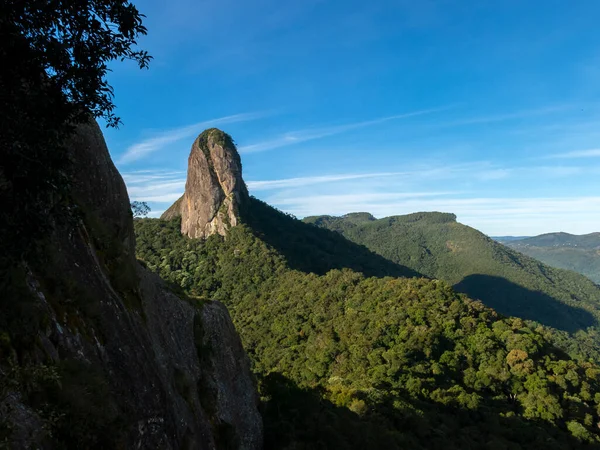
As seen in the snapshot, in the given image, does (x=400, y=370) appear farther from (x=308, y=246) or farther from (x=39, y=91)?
(x=308, y=246)

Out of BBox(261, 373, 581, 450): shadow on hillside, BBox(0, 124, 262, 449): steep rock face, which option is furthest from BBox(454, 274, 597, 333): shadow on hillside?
BBox(0, 124, 262, 449): steep rock face

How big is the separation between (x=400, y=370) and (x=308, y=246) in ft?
229

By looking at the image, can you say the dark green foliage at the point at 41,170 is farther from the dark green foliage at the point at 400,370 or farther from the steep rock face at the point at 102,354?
the dark green foliage at the point at 400,370

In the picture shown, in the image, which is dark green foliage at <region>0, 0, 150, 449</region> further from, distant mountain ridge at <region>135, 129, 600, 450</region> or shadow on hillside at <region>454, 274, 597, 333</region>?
shadow on hillside at <region>454, 274, 597, 333</region>

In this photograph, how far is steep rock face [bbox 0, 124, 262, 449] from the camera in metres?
5.14

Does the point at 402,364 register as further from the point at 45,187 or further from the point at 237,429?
the point at 45,187

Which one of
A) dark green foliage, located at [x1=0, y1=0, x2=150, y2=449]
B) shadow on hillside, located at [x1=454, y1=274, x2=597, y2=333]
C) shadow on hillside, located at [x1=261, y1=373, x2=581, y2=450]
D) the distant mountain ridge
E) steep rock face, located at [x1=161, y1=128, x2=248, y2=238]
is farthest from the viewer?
shadow on hillside, located at [x1=454, y1=274, x2=597, y2=333]

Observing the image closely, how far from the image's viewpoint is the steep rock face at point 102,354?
5.14m

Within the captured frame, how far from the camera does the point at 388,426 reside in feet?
98.3

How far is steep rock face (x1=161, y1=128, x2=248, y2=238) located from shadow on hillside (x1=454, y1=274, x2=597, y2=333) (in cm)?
11872

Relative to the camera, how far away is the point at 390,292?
215ft

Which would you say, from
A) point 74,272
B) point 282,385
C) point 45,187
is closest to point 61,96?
point 45,187

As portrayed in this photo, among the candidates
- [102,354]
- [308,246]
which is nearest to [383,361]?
[102,354]

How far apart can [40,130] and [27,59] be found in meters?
1.16
